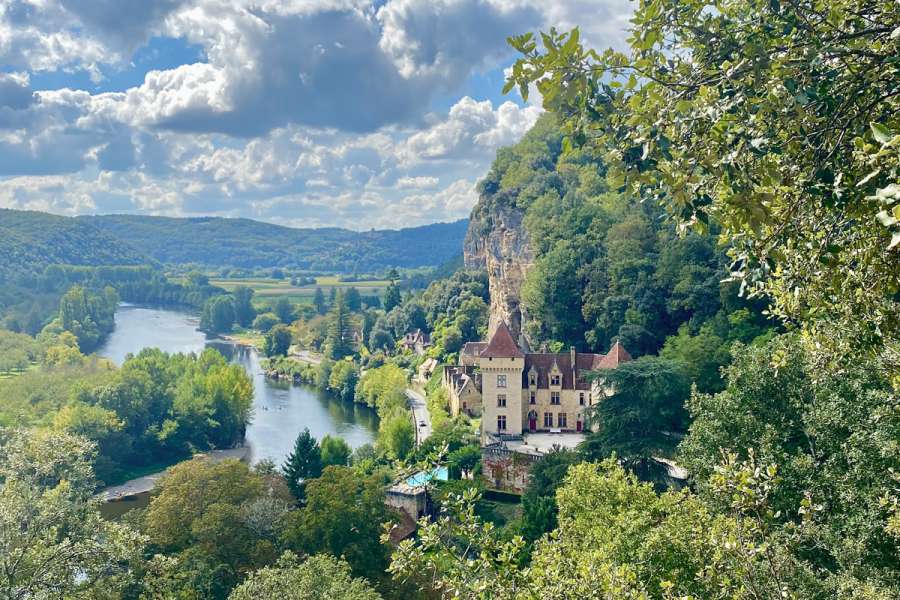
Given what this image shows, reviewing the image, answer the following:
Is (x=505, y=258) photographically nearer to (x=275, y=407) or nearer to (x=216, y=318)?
(x=275, y=407)

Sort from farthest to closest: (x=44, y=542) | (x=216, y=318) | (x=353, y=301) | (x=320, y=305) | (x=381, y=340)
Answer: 1. (x=320, y=305)
2. (x=353, y=301)
3. (x=216, y=318)
4. (x=381, y=340)
5. (x=44, y=542)

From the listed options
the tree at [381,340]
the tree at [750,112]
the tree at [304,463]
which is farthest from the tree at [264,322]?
the tree at [750,112]

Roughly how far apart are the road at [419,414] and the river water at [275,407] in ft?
10.9

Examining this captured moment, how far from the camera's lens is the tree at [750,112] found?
4168 mm

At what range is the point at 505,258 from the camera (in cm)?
5919

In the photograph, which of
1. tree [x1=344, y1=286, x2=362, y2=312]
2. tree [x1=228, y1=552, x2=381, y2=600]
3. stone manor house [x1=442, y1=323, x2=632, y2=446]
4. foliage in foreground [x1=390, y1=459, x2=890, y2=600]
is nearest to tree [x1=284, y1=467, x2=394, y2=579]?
tree [x1=228, y1=552, x2=381, y2=600]

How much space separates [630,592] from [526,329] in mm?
42588

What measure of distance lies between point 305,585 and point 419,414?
35187mm

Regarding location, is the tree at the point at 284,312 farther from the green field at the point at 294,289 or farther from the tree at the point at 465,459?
the tree at the point at 465,459

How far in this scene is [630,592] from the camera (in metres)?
6.61

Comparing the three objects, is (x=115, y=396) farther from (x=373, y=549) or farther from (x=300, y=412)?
(x=373, y=549)

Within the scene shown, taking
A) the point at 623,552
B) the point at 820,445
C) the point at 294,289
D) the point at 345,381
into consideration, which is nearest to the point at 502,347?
the point at 820,445

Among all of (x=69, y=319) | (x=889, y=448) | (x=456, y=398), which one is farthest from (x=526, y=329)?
(x=69, y=319)

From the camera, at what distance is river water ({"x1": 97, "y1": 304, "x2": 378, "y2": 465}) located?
1908 inches
